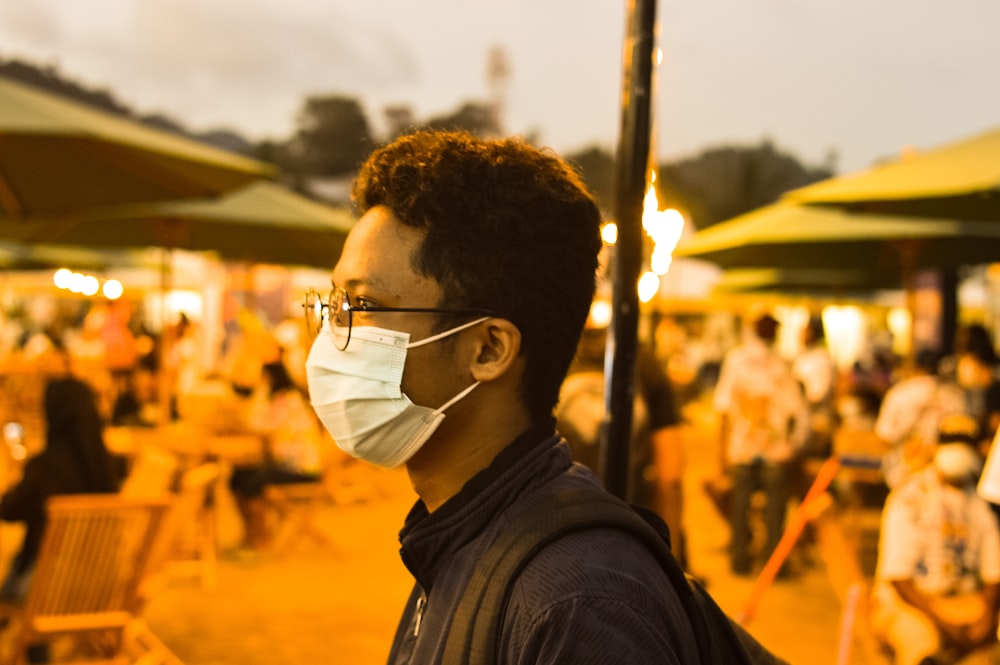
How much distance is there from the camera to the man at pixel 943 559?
15.8ft

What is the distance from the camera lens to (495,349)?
5.24 ft

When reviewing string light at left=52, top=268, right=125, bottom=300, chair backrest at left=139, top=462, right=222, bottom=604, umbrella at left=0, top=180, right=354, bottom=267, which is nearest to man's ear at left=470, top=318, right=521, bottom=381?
chair backrest at left=139, top=462, right=222, bottom=604

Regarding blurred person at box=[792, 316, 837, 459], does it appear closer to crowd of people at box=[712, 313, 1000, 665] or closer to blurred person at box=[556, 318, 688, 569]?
crowd of people at box=[712, 313, 1000, 665]

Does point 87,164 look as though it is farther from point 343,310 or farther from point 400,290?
point 400,290

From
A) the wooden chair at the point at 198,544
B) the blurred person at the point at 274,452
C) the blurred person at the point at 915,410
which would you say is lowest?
the wooden chair at the point at 198,544

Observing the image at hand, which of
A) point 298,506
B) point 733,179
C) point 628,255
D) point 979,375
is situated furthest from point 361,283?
point 733,179

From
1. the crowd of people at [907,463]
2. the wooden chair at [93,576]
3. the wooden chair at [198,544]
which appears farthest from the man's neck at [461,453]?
the wooden chair at [198,544]

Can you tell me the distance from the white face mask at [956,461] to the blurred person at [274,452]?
5819 millimetres

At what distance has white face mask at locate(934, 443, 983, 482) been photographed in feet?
16.8

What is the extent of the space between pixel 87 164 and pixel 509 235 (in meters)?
5.92

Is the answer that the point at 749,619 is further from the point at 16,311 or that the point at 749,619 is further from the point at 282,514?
the point at 16,311

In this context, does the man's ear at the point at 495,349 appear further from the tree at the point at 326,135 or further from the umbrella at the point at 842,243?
the tree at the point at 326,135

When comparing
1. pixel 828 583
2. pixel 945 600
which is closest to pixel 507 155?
pixel 945 600

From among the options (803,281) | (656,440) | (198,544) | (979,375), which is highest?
(803,281)
